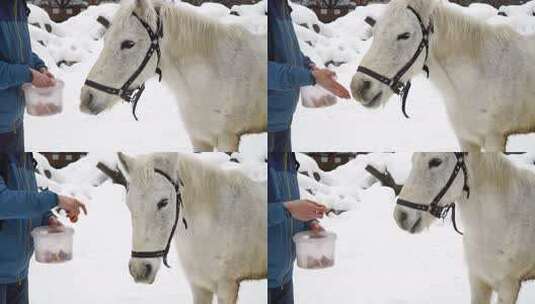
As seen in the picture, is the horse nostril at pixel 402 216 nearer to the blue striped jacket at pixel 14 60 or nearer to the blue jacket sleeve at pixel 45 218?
the blue jacket sleeve at pixel 45 218

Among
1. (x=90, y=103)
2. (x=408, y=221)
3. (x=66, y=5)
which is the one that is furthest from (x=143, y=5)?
(x=408, y=221)

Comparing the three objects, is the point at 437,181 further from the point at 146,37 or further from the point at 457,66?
the point at 146,37

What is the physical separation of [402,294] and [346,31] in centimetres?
95

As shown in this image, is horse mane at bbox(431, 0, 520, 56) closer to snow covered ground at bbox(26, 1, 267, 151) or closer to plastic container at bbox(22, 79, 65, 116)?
snow covered ground at bbox(26, 1, 267, 151)

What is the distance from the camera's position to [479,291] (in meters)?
2.71

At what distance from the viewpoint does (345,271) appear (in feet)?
8.93

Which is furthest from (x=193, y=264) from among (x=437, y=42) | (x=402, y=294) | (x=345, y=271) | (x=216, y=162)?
(x=437, y=42)

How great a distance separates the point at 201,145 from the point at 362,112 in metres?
Answer: 0.58

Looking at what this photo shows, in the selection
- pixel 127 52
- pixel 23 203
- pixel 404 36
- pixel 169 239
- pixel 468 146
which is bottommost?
pixel 169 239

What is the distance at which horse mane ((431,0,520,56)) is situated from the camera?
8.67 ft

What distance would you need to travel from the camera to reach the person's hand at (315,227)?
2.71 m

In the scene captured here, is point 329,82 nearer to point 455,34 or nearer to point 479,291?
point 455,34

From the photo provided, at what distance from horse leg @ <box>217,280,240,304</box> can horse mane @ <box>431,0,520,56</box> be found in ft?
3.71

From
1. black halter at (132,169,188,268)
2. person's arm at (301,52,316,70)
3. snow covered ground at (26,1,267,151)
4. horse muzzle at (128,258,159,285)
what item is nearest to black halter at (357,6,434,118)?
person's arm at (301,52,316,70)
